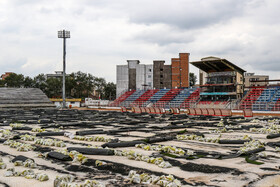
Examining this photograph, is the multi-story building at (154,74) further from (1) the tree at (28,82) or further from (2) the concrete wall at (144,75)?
(1) the tree at (28,82)

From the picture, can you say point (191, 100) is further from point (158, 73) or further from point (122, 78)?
point (122, 78)

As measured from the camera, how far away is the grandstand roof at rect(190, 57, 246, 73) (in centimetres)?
4180

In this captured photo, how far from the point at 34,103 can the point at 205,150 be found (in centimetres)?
3933

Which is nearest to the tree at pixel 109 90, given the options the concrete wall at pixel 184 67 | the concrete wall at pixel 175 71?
the concrete wall at pixel 175 71

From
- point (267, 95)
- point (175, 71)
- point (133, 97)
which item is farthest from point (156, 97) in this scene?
point (267, 95)

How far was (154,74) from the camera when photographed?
6650 centimetres

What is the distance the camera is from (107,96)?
273 ft

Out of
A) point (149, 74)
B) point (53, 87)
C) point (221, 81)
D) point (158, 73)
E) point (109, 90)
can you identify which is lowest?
point (109, 90)

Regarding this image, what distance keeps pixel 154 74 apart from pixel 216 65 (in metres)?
24.5

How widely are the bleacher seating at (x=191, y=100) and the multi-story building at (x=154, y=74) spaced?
16.4m

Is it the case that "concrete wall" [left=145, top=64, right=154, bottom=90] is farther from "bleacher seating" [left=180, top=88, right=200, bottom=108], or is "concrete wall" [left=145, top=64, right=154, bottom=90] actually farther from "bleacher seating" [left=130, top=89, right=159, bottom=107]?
"bleacher seating" [left=180, top=88, right=200, bottom=108]

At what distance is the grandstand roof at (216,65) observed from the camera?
4180cm

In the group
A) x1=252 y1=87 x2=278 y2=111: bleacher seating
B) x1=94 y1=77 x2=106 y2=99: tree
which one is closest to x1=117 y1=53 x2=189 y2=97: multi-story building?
x1=94 y1=77 x2=106 y2=99: tree

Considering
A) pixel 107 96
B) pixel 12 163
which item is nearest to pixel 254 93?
pixel 12 163
